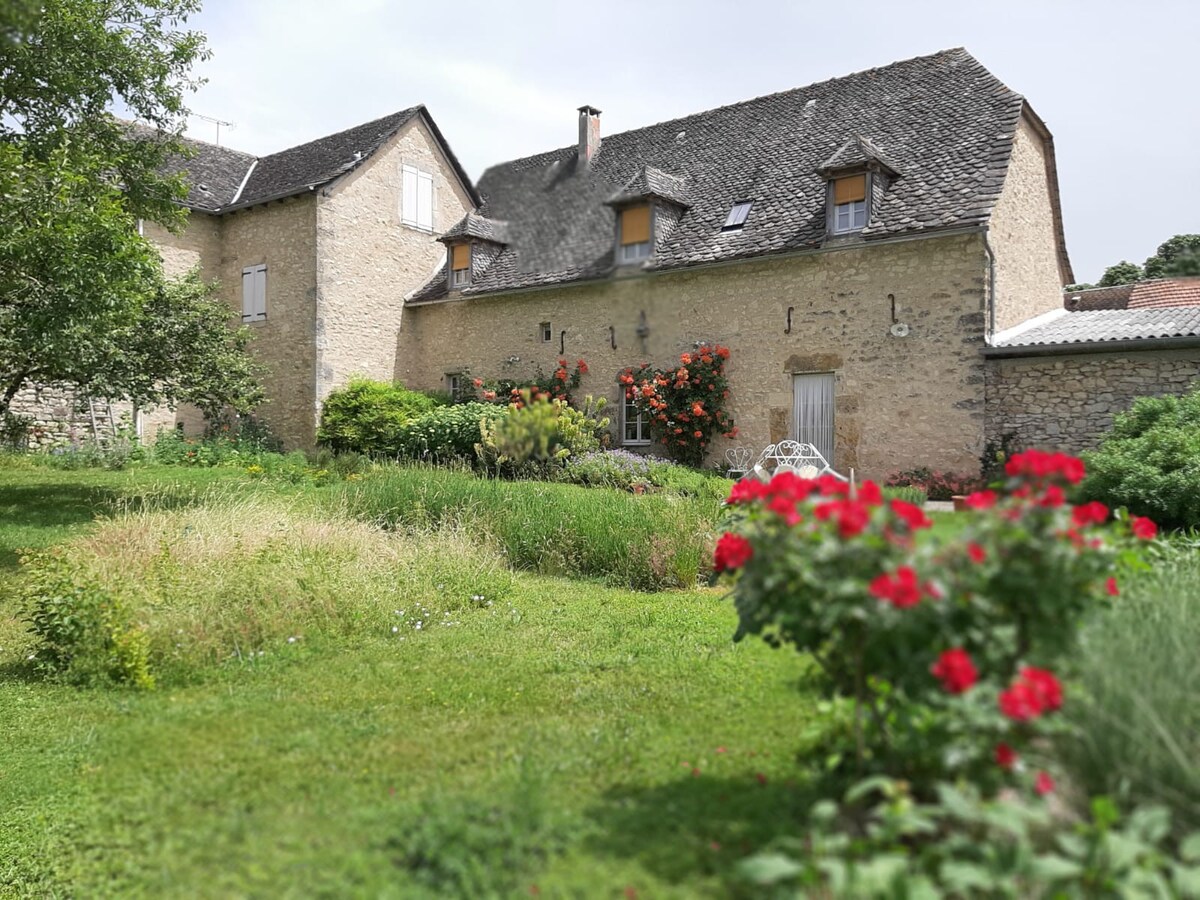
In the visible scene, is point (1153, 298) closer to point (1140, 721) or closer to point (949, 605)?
point (1140, 721)

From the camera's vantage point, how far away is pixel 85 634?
5.20 m

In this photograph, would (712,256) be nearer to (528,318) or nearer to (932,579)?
(528,318)

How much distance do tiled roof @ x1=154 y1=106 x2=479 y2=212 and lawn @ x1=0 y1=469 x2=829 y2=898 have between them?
1279 cm

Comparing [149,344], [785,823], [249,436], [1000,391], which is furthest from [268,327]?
[785,823]

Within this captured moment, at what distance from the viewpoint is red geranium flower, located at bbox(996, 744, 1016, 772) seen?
6.19 ft

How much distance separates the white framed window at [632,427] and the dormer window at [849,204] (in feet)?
15.0

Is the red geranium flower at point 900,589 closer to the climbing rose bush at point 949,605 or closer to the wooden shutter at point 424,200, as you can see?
the climbing rose bush at point 949,605

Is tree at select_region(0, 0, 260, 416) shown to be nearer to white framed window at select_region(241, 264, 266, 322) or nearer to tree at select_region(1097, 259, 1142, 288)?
white framed window at select_region(241, 264, 266, 322)

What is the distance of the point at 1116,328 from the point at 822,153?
5.49 meters

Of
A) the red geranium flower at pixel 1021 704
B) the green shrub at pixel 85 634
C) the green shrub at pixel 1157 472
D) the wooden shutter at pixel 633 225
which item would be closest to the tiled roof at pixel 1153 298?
the green shrub at pixel 1157 472

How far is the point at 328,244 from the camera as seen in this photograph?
17047mm

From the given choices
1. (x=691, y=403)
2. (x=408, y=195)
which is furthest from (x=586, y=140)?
(x=408, y=195)

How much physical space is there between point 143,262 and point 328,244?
9.20 meters

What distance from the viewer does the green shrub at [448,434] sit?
11688 mm
